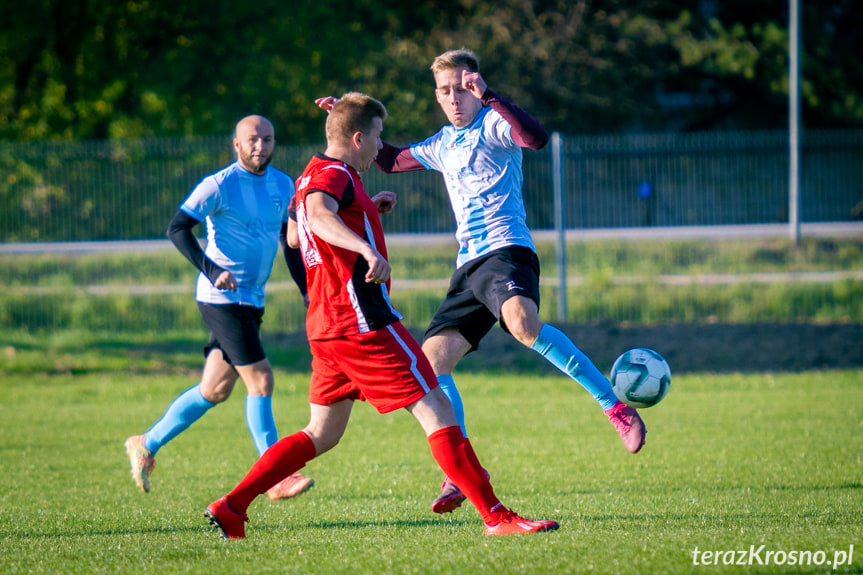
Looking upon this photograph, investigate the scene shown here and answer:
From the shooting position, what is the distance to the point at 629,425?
515 cm

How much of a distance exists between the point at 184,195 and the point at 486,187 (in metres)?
12.1

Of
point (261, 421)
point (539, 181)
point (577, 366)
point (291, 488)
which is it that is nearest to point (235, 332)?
point (261, 421)

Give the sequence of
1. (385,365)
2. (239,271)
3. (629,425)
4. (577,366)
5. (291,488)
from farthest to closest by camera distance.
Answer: (239,271), (291,488), (577,366), (629,425), (385,365)

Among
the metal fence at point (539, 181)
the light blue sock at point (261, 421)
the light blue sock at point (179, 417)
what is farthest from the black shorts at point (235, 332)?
the metal fence at point (539, 181)

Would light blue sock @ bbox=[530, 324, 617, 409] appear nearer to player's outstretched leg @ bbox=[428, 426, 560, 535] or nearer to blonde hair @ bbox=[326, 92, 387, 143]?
player's outstretched leg @ bbox=[428, 426, 560, 535]

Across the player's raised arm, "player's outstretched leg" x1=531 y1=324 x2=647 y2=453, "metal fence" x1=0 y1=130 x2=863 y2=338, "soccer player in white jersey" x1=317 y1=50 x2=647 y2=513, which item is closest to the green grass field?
"player's outstretched leg" x1=531 y1=324 x2=647 y2=453

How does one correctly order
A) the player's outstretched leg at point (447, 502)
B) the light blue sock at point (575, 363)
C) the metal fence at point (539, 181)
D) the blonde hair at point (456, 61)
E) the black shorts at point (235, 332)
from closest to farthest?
the player's outstretched leg at point (447, 502)
the light blue sock at point (575, 363)
the blonde hair at point (456, 61)
the black shorts at point (235, 332)
the metal fence at point (539, 181)

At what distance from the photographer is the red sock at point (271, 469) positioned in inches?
184

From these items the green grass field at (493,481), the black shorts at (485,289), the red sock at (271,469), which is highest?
the black shorts at (485,289)

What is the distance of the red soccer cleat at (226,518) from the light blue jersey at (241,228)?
6.43 ft

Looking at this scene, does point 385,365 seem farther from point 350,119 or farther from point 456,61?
point 456,61

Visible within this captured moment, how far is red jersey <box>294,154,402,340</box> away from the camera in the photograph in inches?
174

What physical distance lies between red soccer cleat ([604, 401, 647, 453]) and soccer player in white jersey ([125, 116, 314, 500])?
220 cm

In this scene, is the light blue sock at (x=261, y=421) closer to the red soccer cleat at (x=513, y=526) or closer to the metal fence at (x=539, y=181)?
the red soccer cleat at (x=513, y=526)
